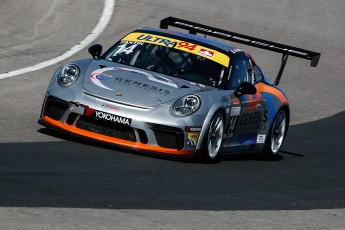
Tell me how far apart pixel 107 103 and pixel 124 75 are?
1.99ft

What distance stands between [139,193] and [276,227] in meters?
1.23

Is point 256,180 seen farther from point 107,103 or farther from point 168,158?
point 107,103

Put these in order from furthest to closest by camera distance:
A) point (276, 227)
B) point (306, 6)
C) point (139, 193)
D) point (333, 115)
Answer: point (306, 6) → point (333, 115) → point (139, 193) → point (276, 227)

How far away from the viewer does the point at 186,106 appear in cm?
949

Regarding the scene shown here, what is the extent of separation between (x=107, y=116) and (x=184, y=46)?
5.60ft

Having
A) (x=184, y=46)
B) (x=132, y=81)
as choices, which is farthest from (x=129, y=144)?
(x=184, y=46)

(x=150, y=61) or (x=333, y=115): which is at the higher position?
(x=150, y=61)

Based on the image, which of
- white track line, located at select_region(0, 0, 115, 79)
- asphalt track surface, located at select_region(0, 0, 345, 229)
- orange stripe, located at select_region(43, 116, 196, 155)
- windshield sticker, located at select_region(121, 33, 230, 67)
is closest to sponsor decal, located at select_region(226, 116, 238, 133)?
asphalt track surface, located at select_region(0, 0, 345, 229)

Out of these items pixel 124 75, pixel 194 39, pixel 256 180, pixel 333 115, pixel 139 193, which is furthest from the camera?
pixel 333 115

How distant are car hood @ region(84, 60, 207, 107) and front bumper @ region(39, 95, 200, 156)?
0.75 feet

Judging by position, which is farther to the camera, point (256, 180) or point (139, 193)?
point (256, 180)

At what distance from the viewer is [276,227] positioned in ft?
22.5

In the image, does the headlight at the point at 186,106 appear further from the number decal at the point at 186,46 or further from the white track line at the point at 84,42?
the white track line at the point at 84,42

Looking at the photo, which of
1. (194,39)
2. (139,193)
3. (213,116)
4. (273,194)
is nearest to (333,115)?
(194,39)
